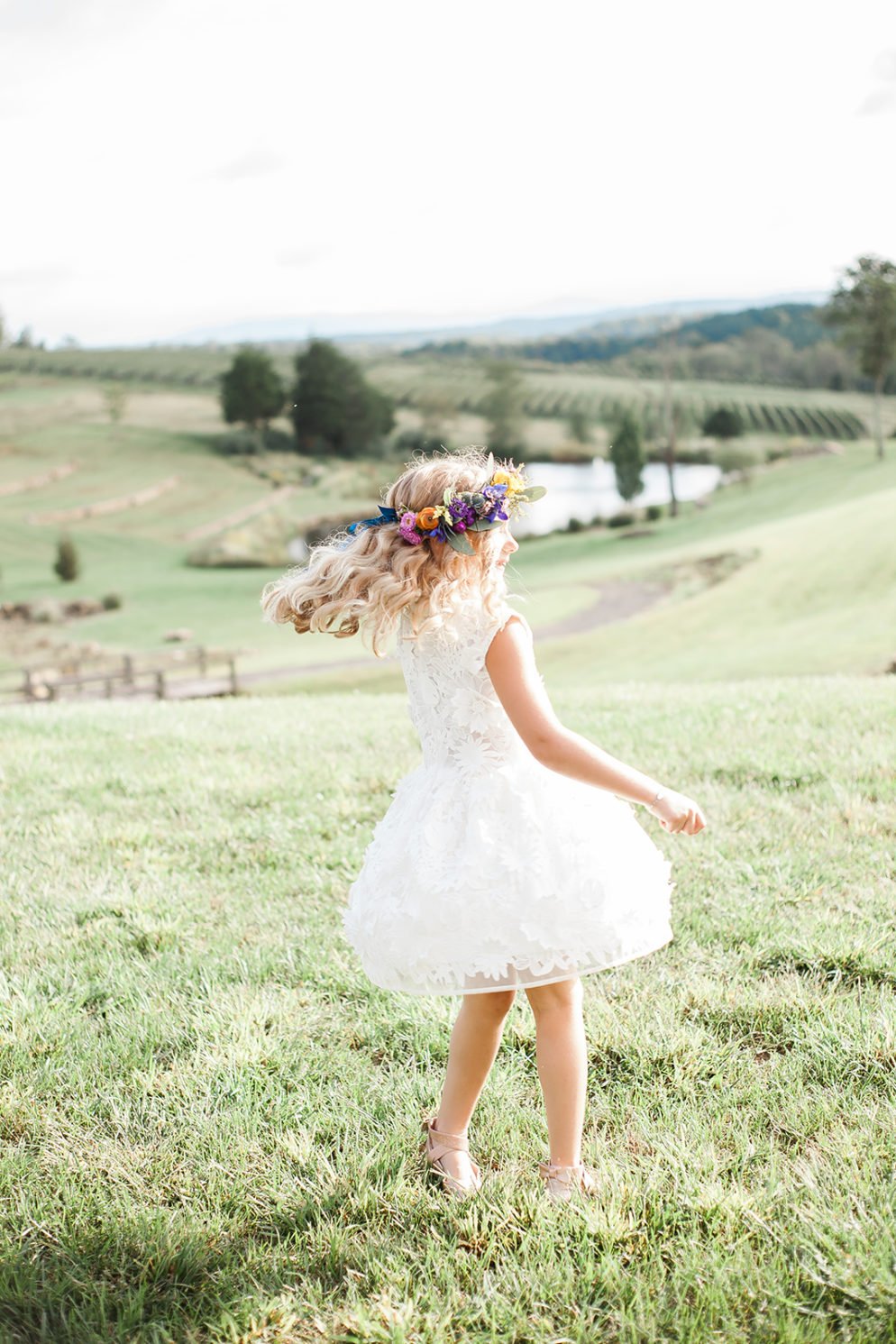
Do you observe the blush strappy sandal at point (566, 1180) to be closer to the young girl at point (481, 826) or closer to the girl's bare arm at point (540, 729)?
the young girl at point (481, 826)

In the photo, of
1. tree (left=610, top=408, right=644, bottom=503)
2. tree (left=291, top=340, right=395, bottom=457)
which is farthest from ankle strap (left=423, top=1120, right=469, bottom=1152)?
tree (left=291, top=340, right=395, bottom=457)

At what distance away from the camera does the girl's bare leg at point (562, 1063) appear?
2.23 metres

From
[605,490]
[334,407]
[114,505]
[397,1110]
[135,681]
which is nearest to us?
[397,1110]

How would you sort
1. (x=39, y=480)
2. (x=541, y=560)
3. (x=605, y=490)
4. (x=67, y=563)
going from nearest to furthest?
1. (x=541, y=560)
2. (x=67, y=563)
3. (x=605, y=490)
4. (x=39, y=480)

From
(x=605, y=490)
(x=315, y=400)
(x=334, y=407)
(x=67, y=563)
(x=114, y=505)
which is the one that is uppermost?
(x=315, y=400)

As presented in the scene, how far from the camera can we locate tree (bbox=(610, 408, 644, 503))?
5691cm

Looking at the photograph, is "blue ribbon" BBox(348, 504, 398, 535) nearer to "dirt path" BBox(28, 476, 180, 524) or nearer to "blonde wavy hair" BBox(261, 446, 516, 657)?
"blonde wavy hair" BBox(261, 446, 516, 657)

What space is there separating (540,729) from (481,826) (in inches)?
10.1

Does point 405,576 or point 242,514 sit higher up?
point 242,514

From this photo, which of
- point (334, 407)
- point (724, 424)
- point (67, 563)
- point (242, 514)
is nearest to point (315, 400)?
point (334, 407)

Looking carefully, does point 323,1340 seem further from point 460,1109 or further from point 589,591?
point 589,591

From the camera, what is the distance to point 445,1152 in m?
2.36

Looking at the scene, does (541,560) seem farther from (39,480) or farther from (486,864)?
(486,864)

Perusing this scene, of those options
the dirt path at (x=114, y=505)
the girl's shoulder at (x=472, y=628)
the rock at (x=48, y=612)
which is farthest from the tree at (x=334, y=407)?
the girl's shoulder at (x=472, y=628)
